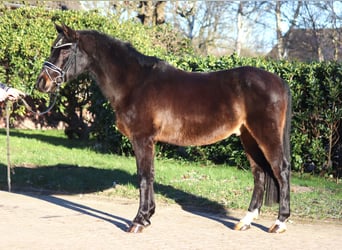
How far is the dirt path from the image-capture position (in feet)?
21.1

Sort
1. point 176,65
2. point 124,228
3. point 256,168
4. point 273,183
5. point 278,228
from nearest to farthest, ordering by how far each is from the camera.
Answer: point 278,228 → point 124,228 → point 273,183 → point 256,168 → point 176,65

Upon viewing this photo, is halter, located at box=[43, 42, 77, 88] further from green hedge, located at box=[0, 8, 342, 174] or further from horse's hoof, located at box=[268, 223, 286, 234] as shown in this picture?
green hedge, located at box=[0, 8, 342, 174]

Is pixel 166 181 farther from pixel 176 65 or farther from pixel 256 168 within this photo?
pixel 176 65

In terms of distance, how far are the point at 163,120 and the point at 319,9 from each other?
101 ft

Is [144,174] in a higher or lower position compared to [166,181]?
higher

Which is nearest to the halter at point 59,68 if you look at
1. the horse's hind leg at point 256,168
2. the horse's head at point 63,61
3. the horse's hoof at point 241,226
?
the horse's head at point 63,61

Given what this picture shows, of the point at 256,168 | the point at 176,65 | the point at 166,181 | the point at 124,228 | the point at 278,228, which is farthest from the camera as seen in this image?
the point at 176,65

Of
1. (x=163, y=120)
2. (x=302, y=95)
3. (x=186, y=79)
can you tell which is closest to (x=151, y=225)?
(x=163, y=120)

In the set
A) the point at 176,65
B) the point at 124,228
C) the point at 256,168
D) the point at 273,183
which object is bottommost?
the point at 124,228

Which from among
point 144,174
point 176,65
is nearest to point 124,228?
point 144,174

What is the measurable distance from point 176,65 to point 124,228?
20.4 ft

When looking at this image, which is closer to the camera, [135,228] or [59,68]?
[135,228]

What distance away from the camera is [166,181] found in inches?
404

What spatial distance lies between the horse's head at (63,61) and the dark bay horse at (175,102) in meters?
0.01
